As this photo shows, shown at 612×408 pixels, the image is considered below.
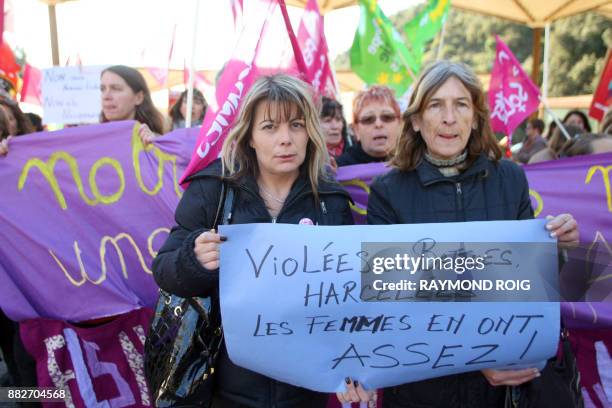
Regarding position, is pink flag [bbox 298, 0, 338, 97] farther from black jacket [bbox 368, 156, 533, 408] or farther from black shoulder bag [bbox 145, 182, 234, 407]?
black shoulder bag [bbox 145, 182, 234, 407]

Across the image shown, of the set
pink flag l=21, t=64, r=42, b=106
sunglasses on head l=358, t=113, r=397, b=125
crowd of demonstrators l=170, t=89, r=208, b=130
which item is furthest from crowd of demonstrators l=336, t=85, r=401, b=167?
pink flag l=21, t=64, r=42, b=106

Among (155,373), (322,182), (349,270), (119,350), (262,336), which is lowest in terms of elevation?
(119,350)

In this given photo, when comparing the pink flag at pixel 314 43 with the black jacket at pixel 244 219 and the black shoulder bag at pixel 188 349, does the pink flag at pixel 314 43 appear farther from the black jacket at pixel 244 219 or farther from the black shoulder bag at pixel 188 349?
the black shoulder bag at pixel 188 349

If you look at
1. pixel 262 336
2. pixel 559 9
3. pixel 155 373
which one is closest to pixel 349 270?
pixel 262 336

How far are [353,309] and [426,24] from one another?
6.47 metres

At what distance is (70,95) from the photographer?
3.89 metres

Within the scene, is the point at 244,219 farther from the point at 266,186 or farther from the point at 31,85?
the point at 31,85

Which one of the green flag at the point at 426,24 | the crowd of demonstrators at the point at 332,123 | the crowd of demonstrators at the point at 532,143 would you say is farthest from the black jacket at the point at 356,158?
the crowd of demonstrators at the point at 532,143

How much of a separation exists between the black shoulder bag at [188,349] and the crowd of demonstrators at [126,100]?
1.66 m

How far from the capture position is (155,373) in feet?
6.13

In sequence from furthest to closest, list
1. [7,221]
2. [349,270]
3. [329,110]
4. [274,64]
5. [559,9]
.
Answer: [559,9] < [329,110] < [7,221] < [274,64] < [349,270]

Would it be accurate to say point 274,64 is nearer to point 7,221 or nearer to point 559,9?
point 7,221

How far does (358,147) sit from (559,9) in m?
10.7
